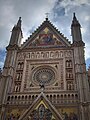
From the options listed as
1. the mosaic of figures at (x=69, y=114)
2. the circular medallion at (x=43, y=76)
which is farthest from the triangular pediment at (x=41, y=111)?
the circular medallion at (x=43, y=76)

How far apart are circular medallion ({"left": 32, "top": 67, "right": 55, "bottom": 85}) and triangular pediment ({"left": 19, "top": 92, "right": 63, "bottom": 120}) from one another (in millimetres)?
2315

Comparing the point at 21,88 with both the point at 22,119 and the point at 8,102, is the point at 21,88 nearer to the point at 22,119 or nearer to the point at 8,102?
the point at 8,102

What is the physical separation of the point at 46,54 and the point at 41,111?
22.4 feet

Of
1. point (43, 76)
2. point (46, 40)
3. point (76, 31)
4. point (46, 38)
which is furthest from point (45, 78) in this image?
point (76, 31)

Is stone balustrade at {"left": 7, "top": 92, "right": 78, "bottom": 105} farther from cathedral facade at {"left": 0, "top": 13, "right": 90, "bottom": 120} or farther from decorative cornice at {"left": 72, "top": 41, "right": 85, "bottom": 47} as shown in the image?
decorative cornice at {"left": 72, "top": 41, "right": 85, "bottom": 47}

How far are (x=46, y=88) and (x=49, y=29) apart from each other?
8352 mm

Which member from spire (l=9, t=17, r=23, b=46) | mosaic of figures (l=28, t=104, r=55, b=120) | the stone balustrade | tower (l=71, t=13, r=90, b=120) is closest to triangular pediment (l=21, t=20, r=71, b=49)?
spire (l=9, t=17, r=23, b=46)

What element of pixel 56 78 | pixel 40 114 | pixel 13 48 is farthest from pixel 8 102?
pixel 13 48

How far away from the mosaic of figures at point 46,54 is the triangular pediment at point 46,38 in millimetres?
993

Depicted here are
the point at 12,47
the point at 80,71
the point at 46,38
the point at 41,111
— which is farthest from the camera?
the point at 46,38

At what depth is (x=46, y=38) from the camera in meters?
22.0

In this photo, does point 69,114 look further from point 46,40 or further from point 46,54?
point 46,40

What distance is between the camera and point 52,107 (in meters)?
15.5

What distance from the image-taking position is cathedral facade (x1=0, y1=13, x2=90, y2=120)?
50.9 ft
